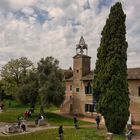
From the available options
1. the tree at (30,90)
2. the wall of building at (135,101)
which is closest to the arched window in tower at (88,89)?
the tree at (30,90)

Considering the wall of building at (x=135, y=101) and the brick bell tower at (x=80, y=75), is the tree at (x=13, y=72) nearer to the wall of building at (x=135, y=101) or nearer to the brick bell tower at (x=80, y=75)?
the brick bell tower at (x=80, y=75)

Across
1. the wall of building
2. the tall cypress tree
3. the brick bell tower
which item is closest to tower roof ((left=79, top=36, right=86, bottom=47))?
the brick bell tower

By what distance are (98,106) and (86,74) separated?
2154 cm

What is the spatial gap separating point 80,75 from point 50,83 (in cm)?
910

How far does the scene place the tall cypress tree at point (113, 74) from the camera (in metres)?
33.3

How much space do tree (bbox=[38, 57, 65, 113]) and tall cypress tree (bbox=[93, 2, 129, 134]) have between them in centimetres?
1366

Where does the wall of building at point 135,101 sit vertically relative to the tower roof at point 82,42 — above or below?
below

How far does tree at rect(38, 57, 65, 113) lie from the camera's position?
157 ft

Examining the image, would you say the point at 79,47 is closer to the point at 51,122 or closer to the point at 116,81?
the point at 51,122

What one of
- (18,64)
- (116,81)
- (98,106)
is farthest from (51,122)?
(18,64)

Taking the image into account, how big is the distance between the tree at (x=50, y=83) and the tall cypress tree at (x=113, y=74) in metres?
13.7

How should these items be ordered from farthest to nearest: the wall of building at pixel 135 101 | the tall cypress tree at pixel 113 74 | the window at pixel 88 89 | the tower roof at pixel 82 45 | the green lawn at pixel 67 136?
the tower roof at pixel 82 45
the window at pixel 88 89
the wall of building at pixel 135 101
the tall cypress tree at pixel 113 74
the green lawn at pixel 67 136

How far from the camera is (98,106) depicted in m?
34.5

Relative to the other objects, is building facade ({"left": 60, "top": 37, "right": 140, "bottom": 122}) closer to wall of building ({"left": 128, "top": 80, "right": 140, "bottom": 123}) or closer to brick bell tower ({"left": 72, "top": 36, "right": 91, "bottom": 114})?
brick bell tower ({"left": 72, "top": 36, "right": 91, "bottom": 114})
